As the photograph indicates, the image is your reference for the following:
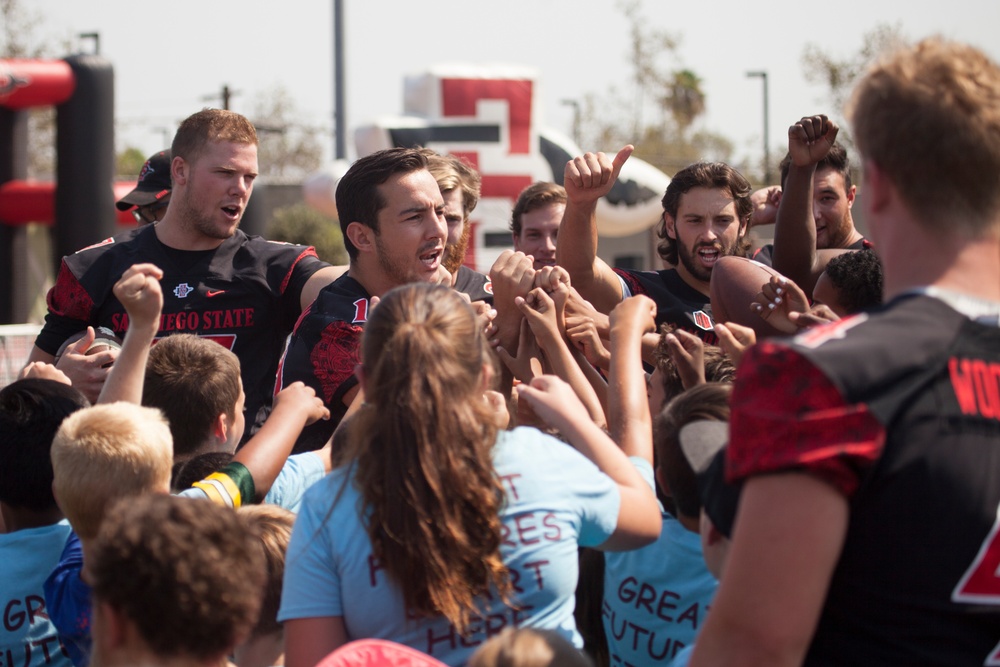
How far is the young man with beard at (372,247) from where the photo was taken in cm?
370

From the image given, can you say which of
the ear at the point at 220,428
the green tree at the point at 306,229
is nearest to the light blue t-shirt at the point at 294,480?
the ear at the point at 220,428

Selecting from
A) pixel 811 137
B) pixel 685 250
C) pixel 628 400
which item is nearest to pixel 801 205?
pixel 811 137

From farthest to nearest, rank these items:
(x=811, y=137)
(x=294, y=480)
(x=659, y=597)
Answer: (x=811, y=137) < (x=294, y=480) < (x=659, y=597)

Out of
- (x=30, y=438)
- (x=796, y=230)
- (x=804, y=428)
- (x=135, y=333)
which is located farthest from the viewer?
(x=796, y=230)

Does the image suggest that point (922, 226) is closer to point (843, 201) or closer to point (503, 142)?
point (843, 201)

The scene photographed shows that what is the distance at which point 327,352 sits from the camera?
142 inches

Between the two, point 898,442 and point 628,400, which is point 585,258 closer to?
point 628,400

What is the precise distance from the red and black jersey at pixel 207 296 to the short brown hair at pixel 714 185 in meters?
1.55

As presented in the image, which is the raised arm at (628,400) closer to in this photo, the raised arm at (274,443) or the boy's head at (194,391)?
the raised arm at (274,443)

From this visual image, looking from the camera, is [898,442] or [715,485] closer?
[898,442]

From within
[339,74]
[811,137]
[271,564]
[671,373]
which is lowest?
[271,564]

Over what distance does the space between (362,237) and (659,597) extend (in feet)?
6.47

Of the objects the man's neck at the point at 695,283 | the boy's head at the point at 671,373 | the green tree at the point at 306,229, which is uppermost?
the man's neck at the point at 695,283

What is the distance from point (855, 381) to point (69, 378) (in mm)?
2650
